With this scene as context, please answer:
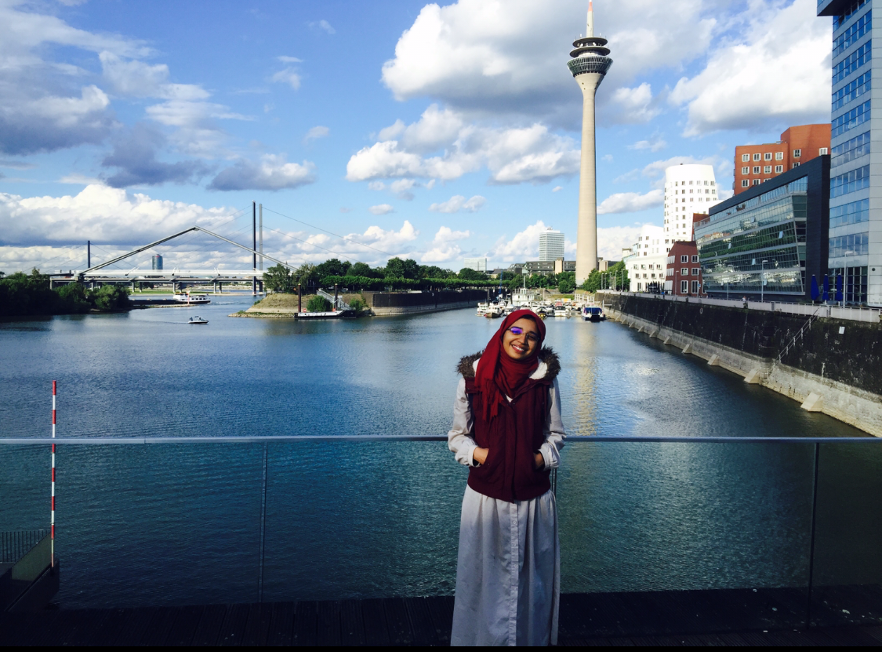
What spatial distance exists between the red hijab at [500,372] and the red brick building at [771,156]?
8875 centimetres

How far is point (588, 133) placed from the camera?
111625mm

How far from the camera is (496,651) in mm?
2605

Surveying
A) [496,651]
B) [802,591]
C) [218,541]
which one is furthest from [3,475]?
[802,591]

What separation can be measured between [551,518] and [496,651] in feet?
1.77

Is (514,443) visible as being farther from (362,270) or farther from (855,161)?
(362,270)

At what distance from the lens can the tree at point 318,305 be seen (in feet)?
262

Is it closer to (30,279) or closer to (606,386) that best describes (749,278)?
(606,386)

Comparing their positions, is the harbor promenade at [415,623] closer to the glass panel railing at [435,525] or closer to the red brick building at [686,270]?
the glass panel railing at [435,525]

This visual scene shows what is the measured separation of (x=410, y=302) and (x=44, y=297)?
145 ft

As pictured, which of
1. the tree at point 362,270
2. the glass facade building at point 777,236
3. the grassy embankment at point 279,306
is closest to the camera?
the glass facade building at point 777,236

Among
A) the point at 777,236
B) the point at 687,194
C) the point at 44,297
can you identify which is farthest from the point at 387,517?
the point at 687,194

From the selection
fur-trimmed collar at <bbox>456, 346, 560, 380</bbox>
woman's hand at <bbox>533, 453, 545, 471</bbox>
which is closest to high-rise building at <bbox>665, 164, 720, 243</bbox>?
fur-trimmed collar at <bbox>456, 346, 560, 380</bbox>

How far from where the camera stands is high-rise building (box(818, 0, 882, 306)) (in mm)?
30125

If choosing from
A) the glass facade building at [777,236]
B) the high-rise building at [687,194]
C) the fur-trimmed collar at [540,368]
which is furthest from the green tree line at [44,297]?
the high-rise building at [687,194]
